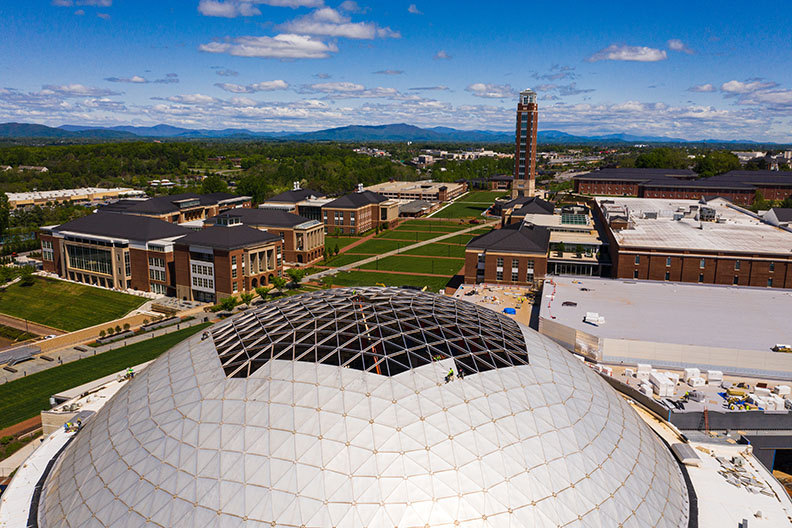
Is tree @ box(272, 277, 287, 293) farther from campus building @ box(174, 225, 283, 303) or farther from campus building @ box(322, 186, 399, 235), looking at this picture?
campus building @ box(322, 186, 399, 235)

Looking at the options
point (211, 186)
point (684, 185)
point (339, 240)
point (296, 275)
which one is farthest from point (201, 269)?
point (684, 185)

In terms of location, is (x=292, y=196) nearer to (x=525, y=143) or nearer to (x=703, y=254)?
(x=525, y=143)

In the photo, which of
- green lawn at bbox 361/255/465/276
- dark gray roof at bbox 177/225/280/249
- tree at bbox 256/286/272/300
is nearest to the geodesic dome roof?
tree at bbox 256/286/272/300

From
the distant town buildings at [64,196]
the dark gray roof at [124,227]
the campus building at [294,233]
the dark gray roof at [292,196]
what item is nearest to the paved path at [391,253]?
→ the campus building at [294,233]

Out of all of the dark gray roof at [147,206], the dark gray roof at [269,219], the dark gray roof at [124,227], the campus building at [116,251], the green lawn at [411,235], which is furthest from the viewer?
the green lawn at [411,235]

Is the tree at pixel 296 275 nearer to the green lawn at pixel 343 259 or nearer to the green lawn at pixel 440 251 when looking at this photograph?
the green lawn at pixel 343 259

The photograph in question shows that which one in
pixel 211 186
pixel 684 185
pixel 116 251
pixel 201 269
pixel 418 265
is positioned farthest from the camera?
pixel 211 186
